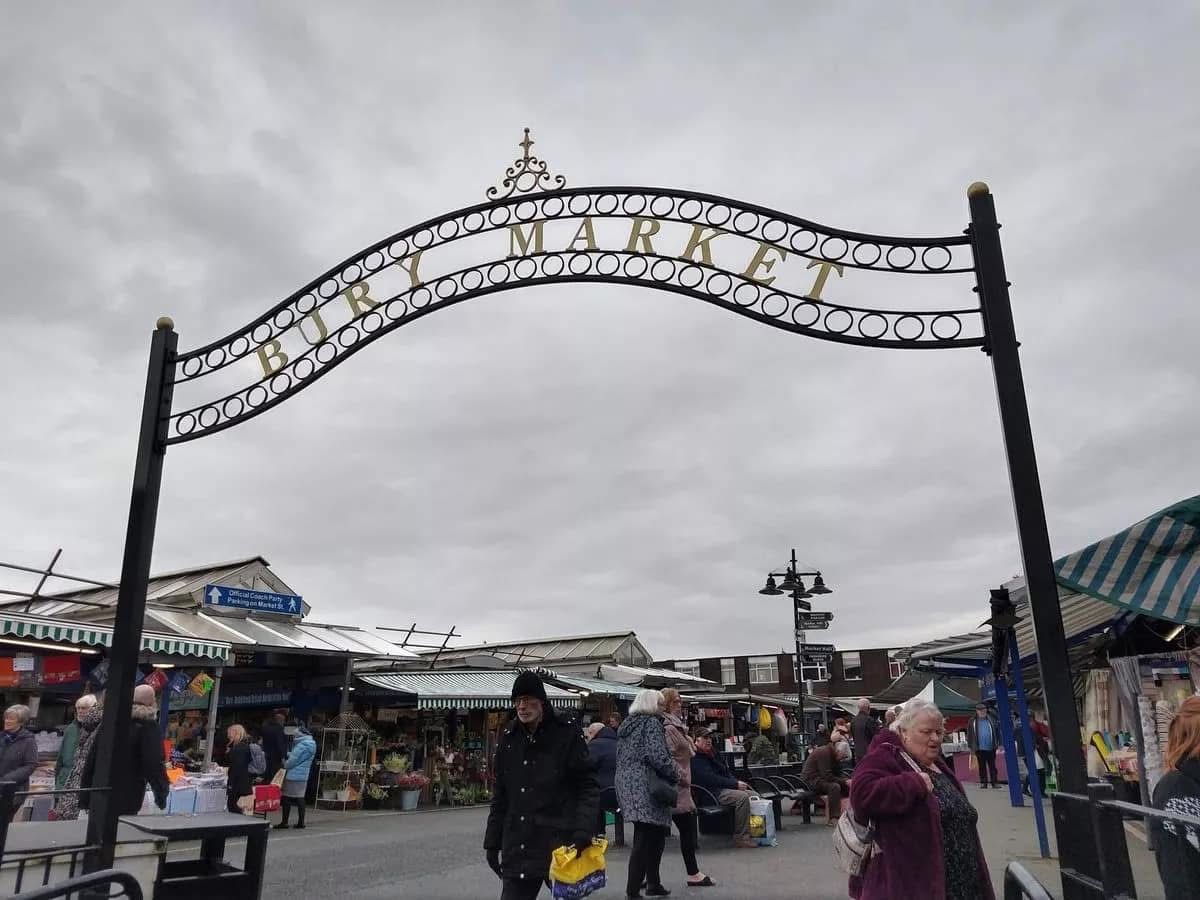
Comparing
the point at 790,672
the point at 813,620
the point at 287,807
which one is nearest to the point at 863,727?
the point at 813,620

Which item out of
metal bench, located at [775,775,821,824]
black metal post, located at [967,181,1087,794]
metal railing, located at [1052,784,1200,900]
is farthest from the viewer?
metal bench, located at [775,775,821,824]

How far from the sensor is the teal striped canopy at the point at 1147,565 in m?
5.27

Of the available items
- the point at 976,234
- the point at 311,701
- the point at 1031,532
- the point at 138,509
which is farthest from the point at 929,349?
the point at 311,701

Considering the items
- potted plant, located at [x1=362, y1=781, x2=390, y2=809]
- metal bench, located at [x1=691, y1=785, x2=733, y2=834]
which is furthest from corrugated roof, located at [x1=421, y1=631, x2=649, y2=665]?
metal bench, located at [x1=691, y1=785, x2=733, y2=834]

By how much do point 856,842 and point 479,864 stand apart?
6225 mm

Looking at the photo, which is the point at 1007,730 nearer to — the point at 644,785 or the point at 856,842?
the point at 644,785

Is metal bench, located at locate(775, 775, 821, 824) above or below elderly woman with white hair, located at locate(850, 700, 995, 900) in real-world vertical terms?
below

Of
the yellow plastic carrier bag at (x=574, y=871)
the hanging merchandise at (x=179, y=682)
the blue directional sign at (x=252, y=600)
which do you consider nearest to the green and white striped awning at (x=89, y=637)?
the hanging merchandise at (x=179, y=682)

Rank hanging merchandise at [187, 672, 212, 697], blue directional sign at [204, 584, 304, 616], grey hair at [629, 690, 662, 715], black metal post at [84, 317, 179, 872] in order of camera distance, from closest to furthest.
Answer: black metal post at [84, 317, 179, 872], grey hair at [629, 690, 662, 715], hanging merchandise at [187, 672, 212, 697], blue directional sign at [204, 584, 304, 616]

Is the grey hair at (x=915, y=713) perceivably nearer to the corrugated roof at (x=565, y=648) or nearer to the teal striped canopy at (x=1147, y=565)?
the teal striped canopy at (x=1147, y=565)

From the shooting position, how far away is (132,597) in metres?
5.29

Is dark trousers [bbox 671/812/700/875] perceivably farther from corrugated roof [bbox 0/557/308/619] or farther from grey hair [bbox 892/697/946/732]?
corrugated roof [bbox 0/557/308/619]

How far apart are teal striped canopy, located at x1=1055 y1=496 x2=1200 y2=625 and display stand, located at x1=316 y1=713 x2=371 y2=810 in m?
14.6

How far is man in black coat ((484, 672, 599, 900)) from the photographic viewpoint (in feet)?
15.4
